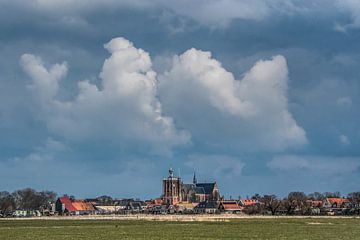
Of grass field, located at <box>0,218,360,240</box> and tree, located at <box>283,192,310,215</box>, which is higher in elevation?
tree, located at <box>283,192,310,215</box>

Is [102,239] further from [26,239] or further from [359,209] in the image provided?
[359,209]

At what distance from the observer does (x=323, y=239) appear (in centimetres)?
5259

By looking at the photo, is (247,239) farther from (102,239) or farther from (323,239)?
(102,239)

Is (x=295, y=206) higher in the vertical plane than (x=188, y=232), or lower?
higher

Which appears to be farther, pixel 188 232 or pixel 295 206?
pixel 295 206

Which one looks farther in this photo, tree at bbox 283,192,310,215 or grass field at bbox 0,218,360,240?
tree at bbox 283,192,310,215

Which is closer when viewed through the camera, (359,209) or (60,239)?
(60,239)

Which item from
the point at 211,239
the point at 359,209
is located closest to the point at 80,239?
the point at 211,239

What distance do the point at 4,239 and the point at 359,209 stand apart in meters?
A: 161

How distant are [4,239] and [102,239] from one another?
348 inches

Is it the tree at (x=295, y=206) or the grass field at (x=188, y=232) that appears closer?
the grass field at (x=188, y=232)

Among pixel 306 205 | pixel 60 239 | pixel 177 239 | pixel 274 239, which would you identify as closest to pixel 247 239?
pixel 274 239

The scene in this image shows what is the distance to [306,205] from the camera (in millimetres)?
189875

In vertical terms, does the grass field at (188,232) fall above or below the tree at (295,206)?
below
